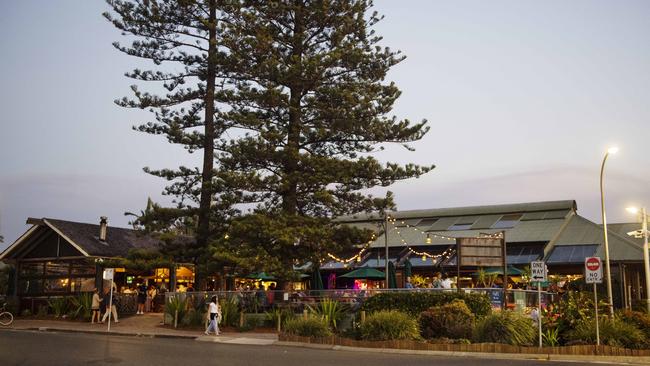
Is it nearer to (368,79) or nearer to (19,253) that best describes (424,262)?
(368,79)

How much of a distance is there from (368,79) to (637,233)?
1397 centimetres

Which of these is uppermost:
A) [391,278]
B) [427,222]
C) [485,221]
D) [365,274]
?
[427,222]

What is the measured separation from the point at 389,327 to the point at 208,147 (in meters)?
16.5

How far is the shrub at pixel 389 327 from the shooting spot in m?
19.6

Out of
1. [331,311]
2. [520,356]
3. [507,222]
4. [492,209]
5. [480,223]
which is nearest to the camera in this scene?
[520,356]

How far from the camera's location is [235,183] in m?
28.2

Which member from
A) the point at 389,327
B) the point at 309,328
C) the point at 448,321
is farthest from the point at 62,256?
the point at 448,321

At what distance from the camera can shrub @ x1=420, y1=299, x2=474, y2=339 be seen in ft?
64.6

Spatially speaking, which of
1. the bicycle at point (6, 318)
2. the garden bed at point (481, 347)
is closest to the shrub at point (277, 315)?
the garden bed at point (481, 347)

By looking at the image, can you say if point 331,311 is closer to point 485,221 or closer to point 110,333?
point 110,333

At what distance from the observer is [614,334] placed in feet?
57.8

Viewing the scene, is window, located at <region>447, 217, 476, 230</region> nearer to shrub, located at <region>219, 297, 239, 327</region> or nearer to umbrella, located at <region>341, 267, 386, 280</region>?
umbrella, located at <region>341, 267, 386, 280</region>

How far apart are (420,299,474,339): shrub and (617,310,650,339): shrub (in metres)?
4.30

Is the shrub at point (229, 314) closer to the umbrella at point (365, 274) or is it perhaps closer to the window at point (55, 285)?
the umbrella at point (365, 274)
